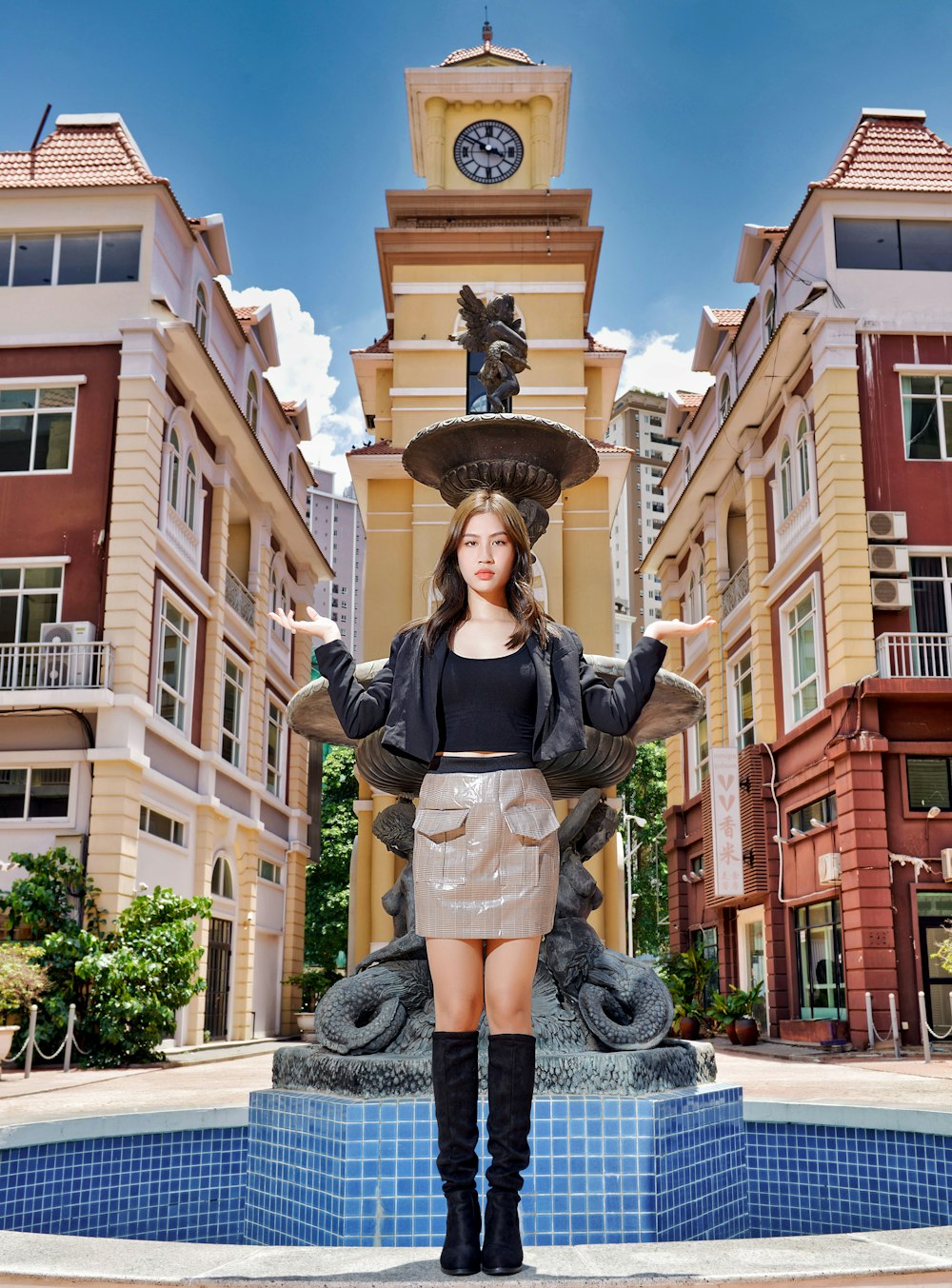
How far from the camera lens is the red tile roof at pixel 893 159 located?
20.6 metres

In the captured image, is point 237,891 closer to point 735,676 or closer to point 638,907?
point 735,676

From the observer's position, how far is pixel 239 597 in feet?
84.5

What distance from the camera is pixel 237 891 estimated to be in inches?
961

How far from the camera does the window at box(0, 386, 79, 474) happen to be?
63.3 feet

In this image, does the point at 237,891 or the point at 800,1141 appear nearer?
the point at 800,1141

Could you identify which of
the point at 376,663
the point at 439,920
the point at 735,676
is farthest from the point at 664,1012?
the point at 735,676

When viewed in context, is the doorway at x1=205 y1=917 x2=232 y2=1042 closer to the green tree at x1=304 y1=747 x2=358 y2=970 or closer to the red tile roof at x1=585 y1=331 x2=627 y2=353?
the green tree at x1=304 y1=747 x2=358 y2=970

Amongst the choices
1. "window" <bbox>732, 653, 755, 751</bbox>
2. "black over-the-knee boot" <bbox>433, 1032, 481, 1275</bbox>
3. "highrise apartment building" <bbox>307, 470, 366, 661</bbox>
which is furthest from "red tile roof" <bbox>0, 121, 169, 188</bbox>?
"highrise apartment building" <bbox>307, 470, 366, 661</bbox>

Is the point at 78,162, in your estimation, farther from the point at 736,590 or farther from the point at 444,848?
the point at 444,848

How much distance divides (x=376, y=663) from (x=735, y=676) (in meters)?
22.2

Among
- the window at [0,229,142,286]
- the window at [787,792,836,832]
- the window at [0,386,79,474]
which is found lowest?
the window at [787,792,836,832]

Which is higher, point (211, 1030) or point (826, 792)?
point (826, 792)

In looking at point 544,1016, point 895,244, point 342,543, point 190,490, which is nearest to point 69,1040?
point 190,490

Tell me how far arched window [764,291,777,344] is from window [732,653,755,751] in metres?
6.33
